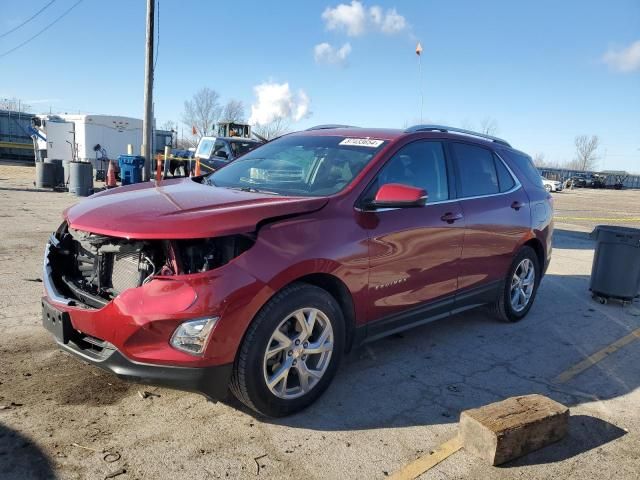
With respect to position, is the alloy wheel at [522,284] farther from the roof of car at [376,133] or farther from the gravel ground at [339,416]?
the roof of car at [376,133]

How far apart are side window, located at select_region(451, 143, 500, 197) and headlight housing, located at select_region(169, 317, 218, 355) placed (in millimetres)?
2708

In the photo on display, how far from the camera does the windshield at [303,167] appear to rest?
379 cm

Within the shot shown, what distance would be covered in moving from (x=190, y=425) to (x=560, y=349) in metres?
3.44

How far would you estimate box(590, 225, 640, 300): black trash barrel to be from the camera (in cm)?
637

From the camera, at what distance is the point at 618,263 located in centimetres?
644

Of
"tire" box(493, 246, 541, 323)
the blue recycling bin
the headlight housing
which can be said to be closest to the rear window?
"tire" box(493, 246, 541, 323)

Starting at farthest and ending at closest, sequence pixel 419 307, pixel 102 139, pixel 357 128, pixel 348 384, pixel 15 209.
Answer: pixel 102 139
pixel 15 209
pixel 357 128
pixel 419 307
pixel 348 384

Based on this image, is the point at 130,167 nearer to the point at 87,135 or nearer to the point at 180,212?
the point at 87,135

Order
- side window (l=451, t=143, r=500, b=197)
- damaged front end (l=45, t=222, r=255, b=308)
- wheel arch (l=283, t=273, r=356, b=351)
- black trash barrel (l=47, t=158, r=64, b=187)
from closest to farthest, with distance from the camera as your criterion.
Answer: damaged front end (l=45, t=222, r=255, b=308), wheel arch (l=283, t=273, r=356, b=351), side window (l=451, t=143, r=500, b=197), black trash barrel (l=47, t=158, r=64, b=187)

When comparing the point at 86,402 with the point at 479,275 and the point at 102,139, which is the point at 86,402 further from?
the point at 102,139

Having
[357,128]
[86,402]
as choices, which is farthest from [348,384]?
[357,128]

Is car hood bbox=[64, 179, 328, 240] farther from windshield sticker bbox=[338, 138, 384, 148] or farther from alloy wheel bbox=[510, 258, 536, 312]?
alloy wheel bbox=[510, 258, 536, 312]

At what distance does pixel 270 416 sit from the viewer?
317cm

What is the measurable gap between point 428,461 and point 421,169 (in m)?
2.25
